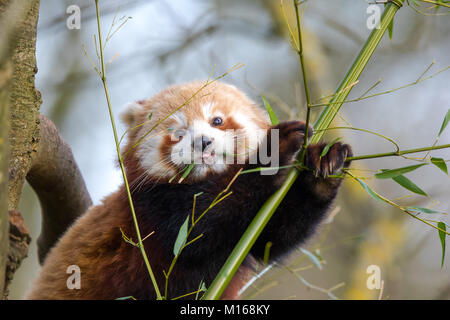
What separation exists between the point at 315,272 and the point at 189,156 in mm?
3863

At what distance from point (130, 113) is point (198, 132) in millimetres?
755

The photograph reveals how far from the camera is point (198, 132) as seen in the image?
2.35 meters

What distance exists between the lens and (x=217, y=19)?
15.9ft

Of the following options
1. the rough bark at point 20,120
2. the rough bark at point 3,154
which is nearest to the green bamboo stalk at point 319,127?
the rough bark at point 3,154

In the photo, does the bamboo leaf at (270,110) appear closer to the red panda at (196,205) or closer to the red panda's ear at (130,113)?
the red panda at (196,205)

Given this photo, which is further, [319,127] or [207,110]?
[207,110]

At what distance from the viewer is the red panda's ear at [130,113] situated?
9.52 feet

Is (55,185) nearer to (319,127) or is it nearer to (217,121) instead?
(217,121)

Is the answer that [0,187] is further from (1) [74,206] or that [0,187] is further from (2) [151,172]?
(1) [74,206]

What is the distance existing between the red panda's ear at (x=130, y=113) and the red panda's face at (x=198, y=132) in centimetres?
4

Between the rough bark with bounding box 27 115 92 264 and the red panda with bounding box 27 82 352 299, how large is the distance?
0.21 meters

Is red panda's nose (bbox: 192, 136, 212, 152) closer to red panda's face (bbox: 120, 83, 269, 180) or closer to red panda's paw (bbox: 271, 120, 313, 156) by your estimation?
red panda's face (bbox: 120, 83, 269, 180)

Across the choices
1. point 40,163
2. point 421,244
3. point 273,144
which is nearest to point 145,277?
point 40,163

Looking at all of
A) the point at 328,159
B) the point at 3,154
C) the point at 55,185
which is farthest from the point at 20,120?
the point at 328,159
